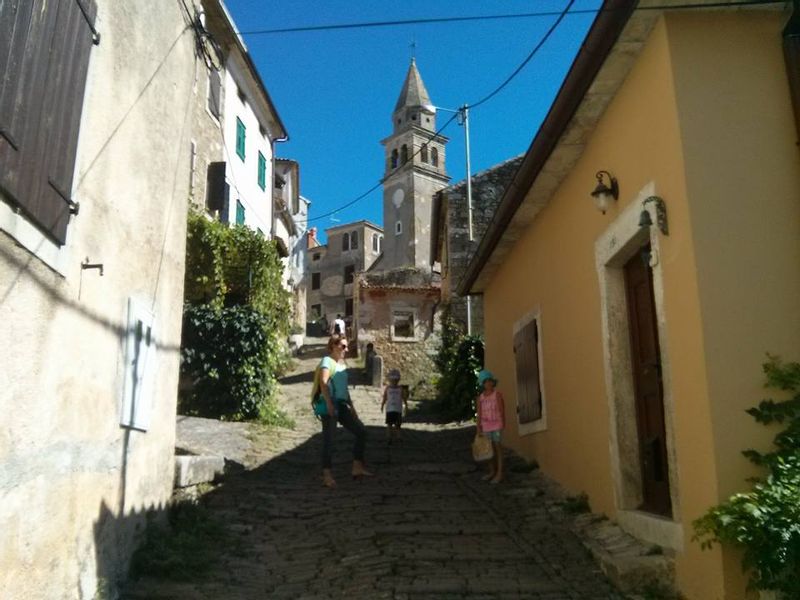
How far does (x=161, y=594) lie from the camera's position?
4.61 m

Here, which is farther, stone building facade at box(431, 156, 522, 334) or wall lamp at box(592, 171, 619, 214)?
stone building facade at box(431, 156, 522, 334)

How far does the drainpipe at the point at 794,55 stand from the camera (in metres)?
4.35

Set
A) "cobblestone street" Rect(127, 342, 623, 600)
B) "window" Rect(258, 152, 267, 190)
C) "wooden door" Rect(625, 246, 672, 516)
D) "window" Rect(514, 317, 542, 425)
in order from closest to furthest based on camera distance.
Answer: "cobblestone street" Rect(127, 342, 623, 600) → "wooden door" Rect(625, 246, 672, 516) → "window" Rect(514, 317, 542, 425) → "window" Rect(258, 152, 267, 190)

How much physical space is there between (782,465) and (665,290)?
1262mm

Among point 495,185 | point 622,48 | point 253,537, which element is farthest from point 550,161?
point 495,185

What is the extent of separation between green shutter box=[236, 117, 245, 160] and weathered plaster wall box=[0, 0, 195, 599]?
15.9 meters

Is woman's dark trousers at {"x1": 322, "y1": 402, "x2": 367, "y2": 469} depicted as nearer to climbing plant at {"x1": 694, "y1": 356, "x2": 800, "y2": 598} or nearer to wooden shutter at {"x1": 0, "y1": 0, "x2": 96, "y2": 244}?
wooden shutter at {"x1": 0, "y1": 0, "x2": 96, "y2": 244}

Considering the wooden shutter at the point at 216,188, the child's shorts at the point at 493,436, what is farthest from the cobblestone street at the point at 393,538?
the wooden shutter at the point at 216,188

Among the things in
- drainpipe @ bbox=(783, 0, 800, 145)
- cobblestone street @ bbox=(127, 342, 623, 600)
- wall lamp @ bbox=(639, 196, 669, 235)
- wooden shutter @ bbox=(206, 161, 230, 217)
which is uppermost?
wooden shutter @ bbox=(206, 161, 230, 217)

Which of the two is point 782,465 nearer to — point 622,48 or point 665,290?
point 665,290

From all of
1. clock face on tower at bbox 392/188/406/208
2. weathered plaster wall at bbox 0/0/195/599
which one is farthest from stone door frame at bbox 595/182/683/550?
clock face on tower at bbox 392/188/406/208

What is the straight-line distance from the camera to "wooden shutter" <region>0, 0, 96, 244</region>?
3.26 metres

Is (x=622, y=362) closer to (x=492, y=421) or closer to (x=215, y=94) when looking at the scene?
(x=492, y=421)

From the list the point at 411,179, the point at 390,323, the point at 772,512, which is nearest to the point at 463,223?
the point at 390,323
